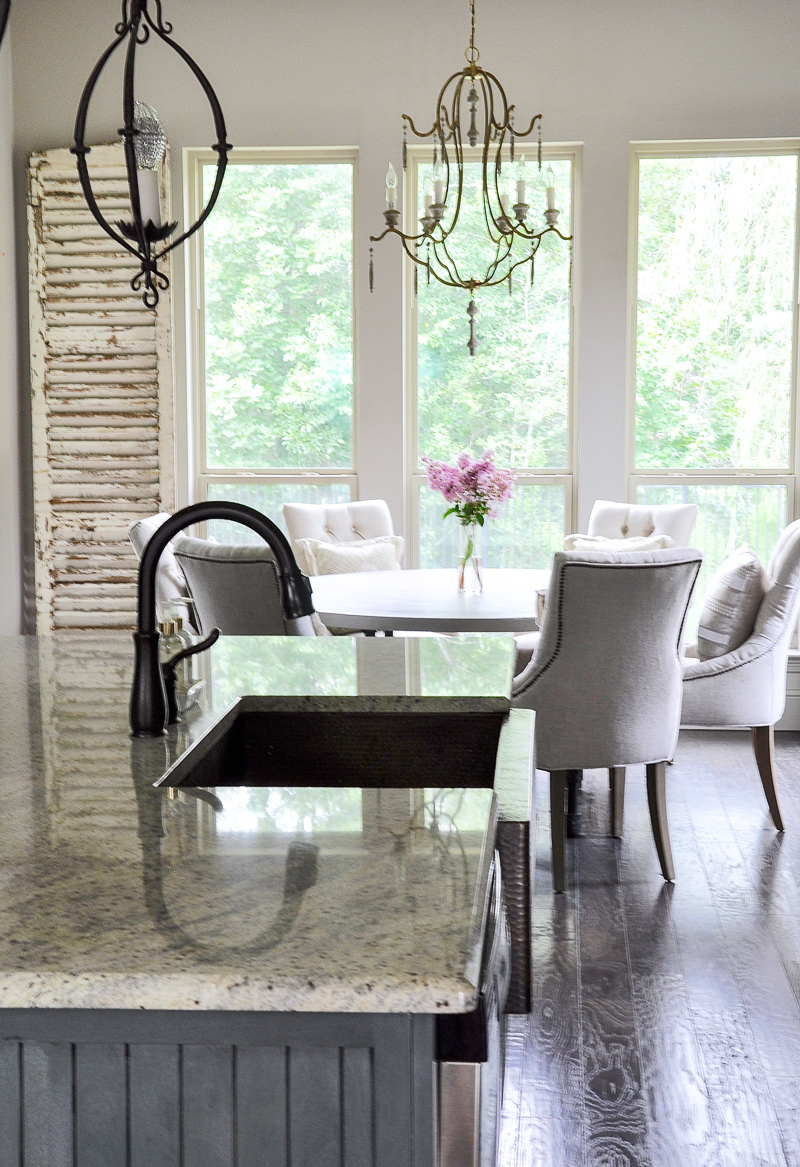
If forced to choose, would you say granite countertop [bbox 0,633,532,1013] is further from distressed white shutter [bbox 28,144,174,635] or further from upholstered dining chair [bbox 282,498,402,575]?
distressed white shutter [bbox 28,144,174,635]

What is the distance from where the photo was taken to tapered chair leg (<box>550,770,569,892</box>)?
305cm

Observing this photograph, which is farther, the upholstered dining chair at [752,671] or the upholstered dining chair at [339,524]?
the upholstered dining chair at [339,524]

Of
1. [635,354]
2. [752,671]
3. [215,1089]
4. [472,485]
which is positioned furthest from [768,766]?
[215,1089]

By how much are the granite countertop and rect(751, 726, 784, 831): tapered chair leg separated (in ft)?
7.89

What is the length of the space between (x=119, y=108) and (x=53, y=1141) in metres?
5.11

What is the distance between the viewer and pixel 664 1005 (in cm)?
243

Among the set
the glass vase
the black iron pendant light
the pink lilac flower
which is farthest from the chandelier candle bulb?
the black iron pendant light

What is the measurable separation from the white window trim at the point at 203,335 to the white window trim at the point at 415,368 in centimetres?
24

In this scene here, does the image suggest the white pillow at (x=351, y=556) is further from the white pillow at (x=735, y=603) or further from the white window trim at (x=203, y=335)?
the white pillow at (x=735, y=603)

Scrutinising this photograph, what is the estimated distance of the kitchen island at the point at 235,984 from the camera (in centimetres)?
70

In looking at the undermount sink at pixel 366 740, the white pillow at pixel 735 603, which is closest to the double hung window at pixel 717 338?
the white pillow at pixel 735 603

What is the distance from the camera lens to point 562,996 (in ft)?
8.11

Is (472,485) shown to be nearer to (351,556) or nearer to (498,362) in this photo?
(351,556)

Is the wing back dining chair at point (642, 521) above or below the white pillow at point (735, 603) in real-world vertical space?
above
